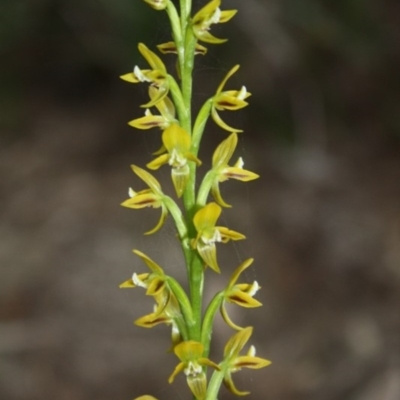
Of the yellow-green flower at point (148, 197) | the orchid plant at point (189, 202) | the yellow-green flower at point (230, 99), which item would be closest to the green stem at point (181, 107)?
the orchid plant at point (189, 202)

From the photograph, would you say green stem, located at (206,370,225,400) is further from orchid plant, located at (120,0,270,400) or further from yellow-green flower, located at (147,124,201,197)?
yellow-green flower, located at (147,124,201,197)

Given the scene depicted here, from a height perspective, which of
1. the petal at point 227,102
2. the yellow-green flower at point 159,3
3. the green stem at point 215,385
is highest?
the yellow-green flower at point 159,3

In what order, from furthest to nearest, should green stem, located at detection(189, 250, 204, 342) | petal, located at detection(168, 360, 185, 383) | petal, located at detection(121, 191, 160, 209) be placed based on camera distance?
petal, located at detection(121, 191, 160, 209)
green stem, located at detection(189, 250, 204, 342)
petal, located at detection(168, 360, 185, 383)

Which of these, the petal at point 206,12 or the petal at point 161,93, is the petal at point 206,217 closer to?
the petal at point 161,93

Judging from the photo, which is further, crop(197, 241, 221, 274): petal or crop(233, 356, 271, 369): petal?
crop(233, 356, 271, 369): petal

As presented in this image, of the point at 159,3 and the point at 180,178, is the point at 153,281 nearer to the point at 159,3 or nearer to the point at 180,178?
the point at 180,178

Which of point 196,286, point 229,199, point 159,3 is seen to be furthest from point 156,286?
point 229,199

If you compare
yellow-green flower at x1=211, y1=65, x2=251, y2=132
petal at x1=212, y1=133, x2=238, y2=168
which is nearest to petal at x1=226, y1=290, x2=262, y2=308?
petal at x1=212, y1=133, x2=238, y2=168

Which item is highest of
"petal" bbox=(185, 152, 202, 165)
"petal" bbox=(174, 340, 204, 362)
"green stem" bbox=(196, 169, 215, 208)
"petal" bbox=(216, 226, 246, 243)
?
"petal" bbox=(185, 152, 202, 165)
